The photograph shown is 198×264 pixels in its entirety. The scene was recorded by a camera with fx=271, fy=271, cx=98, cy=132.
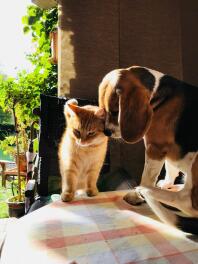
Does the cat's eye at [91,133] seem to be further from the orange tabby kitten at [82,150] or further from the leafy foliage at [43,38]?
the leafy foliage at [43,38]

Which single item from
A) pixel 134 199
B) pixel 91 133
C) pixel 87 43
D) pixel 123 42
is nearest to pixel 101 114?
pixel 91 133

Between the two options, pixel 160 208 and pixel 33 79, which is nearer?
pixel 160 208

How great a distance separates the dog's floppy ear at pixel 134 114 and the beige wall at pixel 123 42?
3.16 ft

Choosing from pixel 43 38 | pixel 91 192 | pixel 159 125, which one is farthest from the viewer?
pixel 43 38

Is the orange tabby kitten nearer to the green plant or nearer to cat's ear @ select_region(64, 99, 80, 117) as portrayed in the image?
cat's ear @ select_region(64, 99, 80, 117)

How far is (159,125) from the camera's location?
832 mm

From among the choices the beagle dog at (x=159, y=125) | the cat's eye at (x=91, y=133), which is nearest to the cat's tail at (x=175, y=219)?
the beagle dog at (x=159, y=125)

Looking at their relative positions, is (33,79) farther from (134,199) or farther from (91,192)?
(134,199)

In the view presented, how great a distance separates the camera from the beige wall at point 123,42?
1847 millimetres

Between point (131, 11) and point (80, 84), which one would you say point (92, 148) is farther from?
point (131, 11)

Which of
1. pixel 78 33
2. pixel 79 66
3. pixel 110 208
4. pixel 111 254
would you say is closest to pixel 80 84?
pixel 79 66

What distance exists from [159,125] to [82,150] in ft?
1.45

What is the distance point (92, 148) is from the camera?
119cm

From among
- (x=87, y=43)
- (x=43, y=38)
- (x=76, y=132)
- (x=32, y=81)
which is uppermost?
(x=43, y=38)
